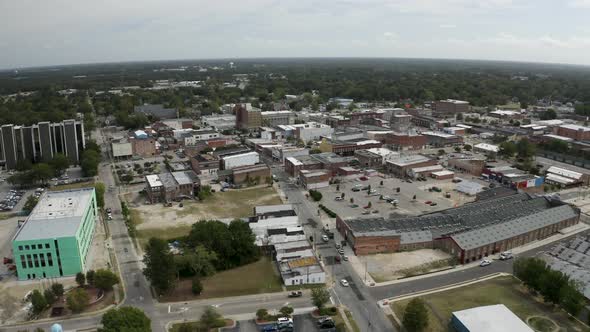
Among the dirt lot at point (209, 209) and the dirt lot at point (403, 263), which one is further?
the dirt lot at point (209, 209)

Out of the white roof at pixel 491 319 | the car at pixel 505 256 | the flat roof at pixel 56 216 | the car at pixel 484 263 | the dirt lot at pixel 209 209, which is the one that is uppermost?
the flat roof at pixel 56 216

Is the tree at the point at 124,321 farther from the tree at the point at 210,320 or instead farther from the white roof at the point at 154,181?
the white roof at the point at 154,181

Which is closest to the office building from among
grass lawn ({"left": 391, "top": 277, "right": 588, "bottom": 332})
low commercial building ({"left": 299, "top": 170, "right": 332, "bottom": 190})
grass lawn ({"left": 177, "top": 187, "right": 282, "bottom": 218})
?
grass lawn ({"left": 177, "top": 187, "right": 282, "bottom": 218})

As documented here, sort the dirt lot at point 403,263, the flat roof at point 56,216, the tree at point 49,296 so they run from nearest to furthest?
1. the tree at point 49,296
2. the flat roof at point 56,216
3. the dirt lot at point 403,263

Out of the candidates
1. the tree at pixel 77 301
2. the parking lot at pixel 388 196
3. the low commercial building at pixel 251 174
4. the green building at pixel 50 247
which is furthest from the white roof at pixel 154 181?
the tree at pixel 77 301

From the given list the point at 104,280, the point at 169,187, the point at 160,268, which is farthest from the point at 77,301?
the point at 169,187

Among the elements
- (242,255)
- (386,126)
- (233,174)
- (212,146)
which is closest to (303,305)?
(242,255)

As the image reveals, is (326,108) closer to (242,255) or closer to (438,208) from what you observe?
(438,208)

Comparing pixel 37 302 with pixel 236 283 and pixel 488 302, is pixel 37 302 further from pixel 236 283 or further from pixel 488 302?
pixel 488 302
